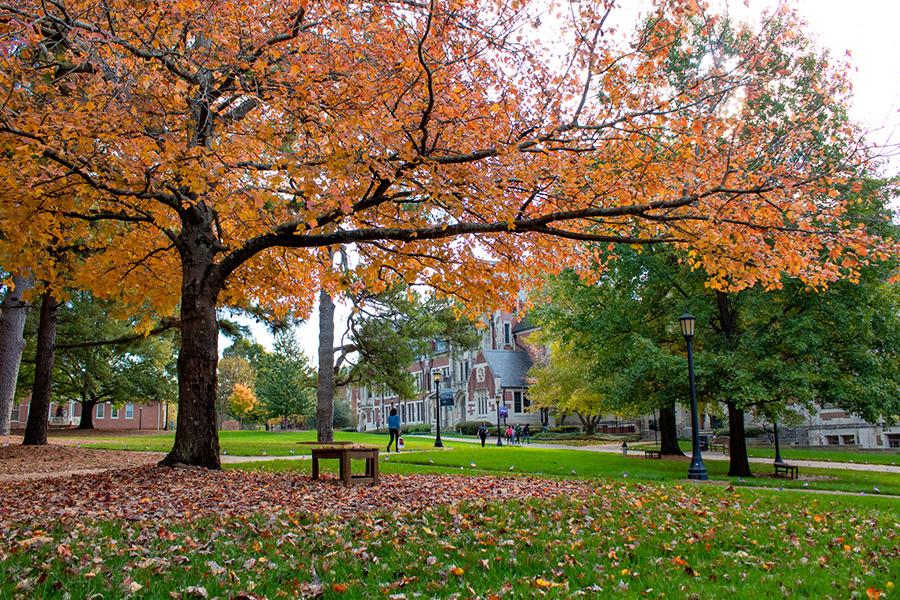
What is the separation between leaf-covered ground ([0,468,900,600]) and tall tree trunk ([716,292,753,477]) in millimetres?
9226

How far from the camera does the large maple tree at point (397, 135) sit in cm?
844

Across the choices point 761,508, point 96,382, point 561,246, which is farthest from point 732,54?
point 96,382

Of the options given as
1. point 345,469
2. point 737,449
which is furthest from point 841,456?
point 345,469

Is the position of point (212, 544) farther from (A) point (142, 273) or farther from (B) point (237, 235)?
(A) point (142, 273)

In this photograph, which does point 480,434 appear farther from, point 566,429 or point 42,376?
point 42,376

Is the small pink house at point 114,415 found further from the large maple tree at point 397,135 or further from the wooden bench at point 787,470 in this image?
the large maple tree at point 397,135

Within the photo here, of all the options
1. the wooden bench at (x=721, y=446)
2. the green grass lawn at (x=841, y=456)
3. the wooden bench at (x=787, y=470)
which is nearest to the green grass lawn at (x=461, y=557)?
the wooden bench at (x=787, y=470)

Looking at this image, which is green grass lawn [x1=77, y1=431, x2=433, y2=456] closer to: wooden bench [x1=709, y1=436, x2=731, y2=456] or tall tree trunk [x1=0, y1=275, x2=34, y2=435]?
tall tree trunk [x1=0, y1=275, x2=34, y2=435]

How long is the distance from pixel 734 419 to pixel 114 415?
6245 cm

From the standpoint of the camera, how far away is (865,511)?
31.7 feet

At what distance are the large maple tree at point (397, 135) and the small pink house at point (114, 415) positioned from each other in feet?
197

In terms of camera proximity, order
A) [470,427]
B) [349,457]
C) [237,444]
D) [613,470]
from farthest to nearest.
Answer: [470,427], [237,444], [613,470], [349,457]

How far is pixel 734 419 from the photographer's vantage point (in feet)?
63.3

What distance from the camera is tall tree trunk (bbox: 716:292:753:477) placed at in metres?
18.7
